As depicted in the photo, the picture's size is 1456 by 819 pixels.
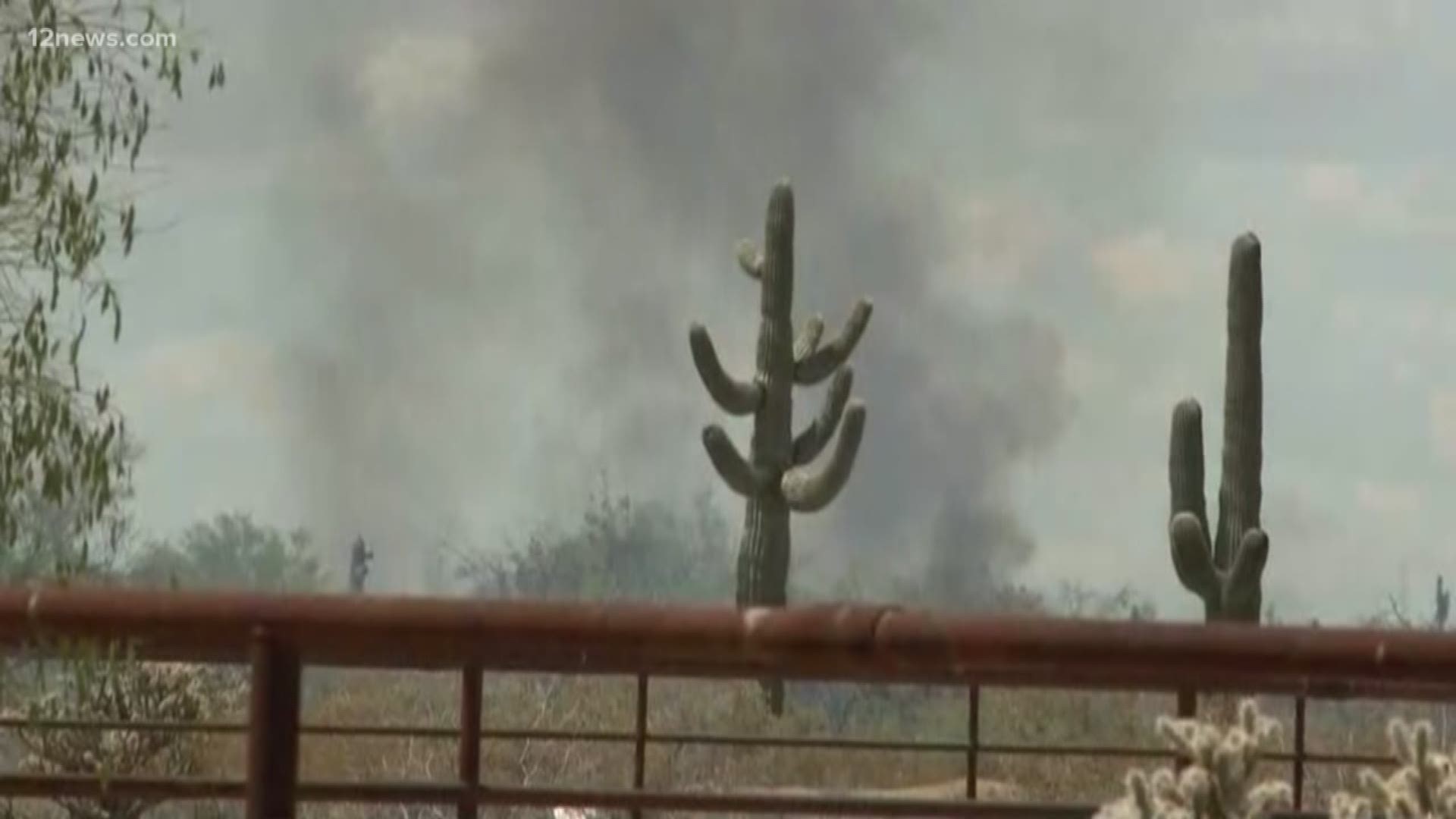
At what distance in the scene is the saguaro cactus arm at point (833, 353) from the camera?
75.8ft

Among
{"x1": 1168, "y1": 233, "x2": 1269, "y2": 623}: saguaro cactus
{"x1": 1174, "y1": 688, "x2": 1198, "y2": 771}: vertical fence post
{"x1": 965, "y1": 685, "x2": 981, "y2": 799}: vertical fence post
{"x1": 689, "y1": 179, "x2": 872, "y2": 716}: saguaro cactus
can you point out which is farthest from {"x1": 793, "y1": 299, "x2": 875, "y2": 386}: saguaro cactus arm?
{"x1": 1174, "y1": 688, "x2": 1198, "y2": 771}: vertical fence post

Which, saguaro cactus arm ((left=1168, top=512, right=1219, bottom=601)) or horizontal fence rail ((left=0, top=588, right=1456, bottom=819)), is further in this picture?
saguaro cactus arm ((left=1168, top=512, right=1219, bottom=601))

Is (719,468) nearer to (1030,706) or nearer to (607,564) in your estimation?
(1030,706)

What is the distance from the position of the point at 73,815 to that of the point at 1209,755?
11.4m

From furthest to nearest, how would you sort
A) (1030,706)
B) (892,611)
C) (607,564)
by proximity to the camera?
(607,564)
(1030,706)
(892,611)

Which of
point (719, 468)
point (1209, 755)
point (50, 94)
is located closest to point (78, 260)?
point (50, 94)

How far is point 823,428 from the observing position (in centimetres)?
2280

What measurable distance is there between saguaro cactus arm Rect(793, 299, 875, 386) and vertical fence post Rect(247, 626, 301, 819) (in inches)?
753

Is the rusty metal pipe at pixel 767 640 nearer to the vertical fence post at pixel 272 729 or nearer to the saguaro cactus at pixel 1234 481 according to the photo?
the vertical fence post at pixel 272 729

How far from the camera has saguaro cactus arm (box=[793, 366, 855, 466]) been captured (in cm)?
2272

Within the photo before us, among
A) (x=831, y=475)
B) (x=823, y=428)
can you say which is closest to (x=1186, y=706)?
(x=831, y=475)

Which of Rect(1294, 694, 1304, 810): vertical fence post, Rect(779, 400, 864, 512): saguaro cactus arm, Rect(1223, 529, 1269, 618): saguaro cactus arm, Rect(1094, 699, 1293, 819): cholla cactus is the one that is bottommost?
Rect(1094, 699, 1293, 819): cholla cactus

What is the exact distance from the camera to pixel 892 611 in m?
3.73

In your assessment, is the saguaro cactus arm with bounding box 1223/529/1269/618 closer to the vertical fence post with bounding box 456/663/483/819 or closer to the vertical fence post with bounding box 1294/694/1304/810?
the vertical fence post with bounding box 1294/694/1304/810
